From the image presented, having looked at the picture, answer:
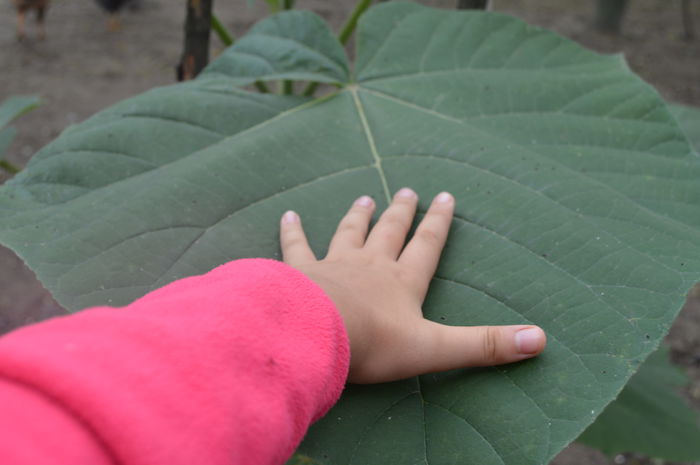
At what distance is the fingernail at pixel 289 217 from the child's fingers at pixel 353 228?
0.21ft

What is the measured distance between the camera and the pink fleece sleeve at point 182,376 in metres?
0.52

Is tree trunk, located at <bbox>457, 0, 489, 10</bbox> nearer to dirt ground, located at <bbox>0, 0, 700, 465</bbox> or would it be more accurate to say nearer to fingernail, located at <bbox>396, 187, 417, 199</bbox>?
fingernail, located at <bbox>396, 187, 417, 199</bbox>

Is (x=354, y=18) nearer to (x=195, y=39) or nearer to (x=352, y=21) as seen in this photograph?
(x=352, y=21)

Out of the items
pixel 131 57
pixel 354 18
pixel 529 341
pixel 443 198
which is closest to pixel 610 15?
pixel 131 57

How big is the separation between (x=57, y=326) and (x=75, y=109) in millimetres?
4584

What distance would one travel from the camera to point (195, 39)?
1390 mm

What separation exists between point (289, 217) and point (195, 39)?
56 centimetres

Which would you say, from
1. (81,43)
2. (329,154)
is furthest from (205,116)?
(81,43)

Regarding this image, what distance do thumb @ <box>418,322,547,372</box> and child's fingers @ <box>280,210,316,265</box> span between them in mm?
226

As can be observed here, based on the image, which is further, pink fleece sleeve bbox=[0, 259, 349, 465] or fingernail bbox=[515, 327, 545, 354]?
fingernail bbox=[515, 327, 545, 354]

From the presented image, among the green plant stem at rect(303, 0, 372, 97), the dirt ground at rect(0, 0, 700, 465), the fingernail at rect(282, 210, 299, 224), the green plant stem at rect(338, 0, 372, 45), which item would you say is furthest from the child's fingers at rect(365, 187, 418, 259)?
the dirt ground at rect(0, 0, 700, 465)

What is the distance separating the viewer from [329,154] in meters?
1.17

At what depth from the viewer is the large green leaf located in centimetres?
176

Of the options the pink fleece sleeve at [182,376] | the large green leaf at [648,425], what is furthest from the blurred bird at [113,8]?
the pink fleece sleeve at [182,376]
